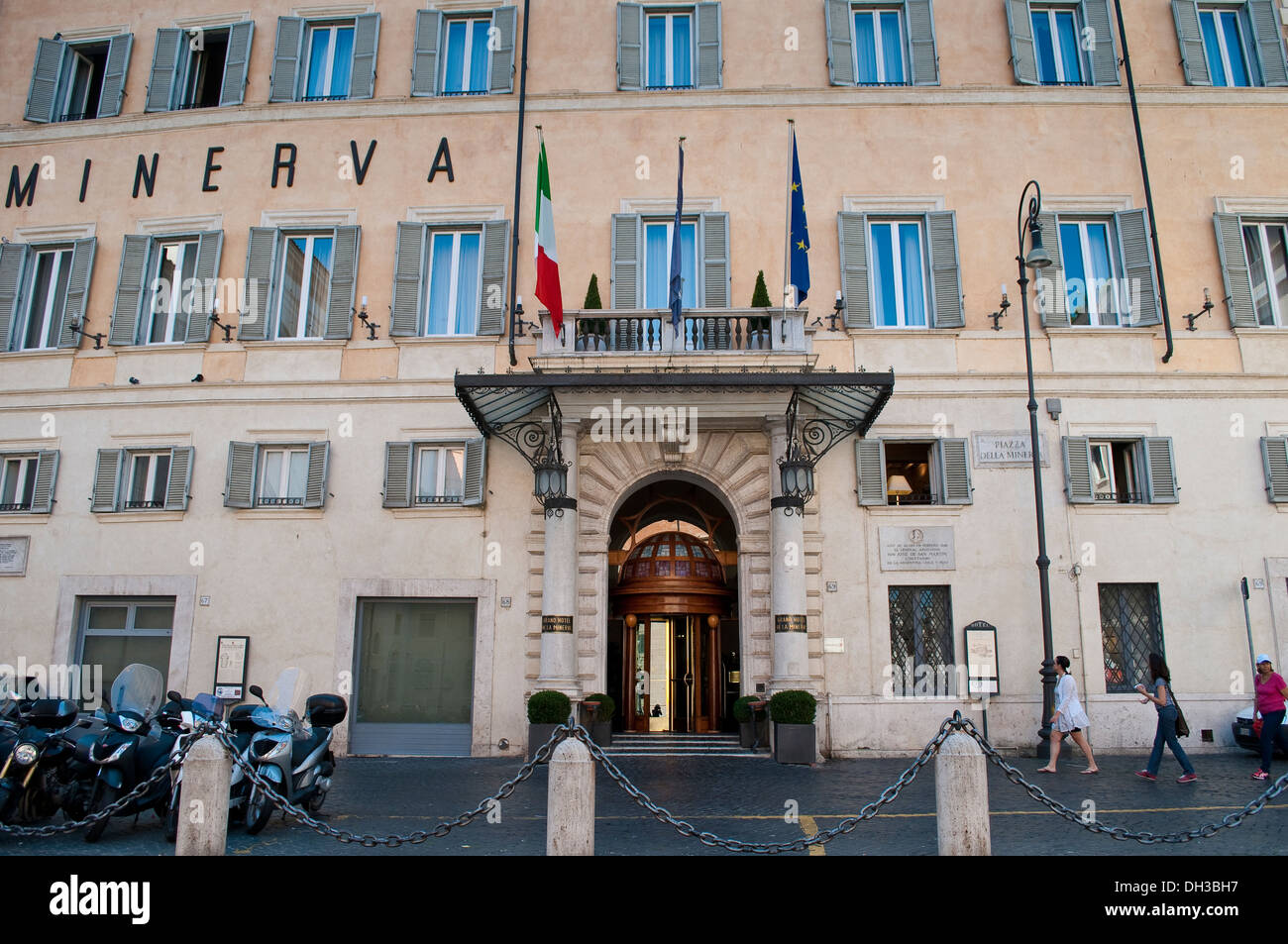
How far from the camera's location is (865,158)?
618 inches

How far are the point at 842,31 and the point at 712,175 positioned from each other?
3.61 meters

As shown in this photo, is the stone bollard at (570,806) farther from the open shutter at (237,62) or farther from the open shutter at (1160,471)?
the open shutter at (237,62)

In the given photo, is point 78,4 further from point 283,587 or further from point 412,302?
point 283,587

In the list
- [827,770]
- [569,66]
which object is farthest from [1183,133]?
[827,770]

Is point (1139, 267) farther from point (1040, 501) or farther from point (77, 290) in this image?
point (77, 290)

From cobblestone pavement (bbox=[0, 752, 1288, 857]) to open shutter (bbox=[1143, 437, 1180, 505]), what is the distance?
3918 millimetres

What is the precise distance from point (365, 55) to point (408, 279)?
15.1 ft

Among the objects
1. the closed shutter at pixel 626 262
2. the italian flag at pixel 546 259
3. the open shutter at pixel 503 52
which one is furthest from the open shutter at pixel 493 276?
the open shutter at pixel 503 52

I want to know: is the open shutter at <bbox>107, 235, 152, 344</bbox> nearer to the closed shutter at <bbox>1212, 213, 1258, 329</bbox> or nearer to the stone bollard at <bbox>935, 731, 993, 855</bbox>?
the stone bollard at <bbox>935, 731, 993, 855</bbox>

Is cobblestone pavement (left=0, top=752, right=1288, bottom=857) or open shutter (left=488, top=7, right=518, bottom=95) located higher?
open shutter (left=488, top=7, right=518, bottom=95)

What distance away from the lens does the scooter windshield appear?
337 inches

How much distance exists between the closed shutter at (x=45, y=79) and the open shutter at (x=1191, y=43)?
2073 centimetres

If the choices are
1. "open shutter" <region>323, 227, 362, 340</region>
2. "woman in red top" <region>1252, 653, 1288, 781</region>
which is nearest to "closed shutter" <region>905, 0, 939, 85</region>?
"open shutter" <region>323, 227, 362, 340</region>
